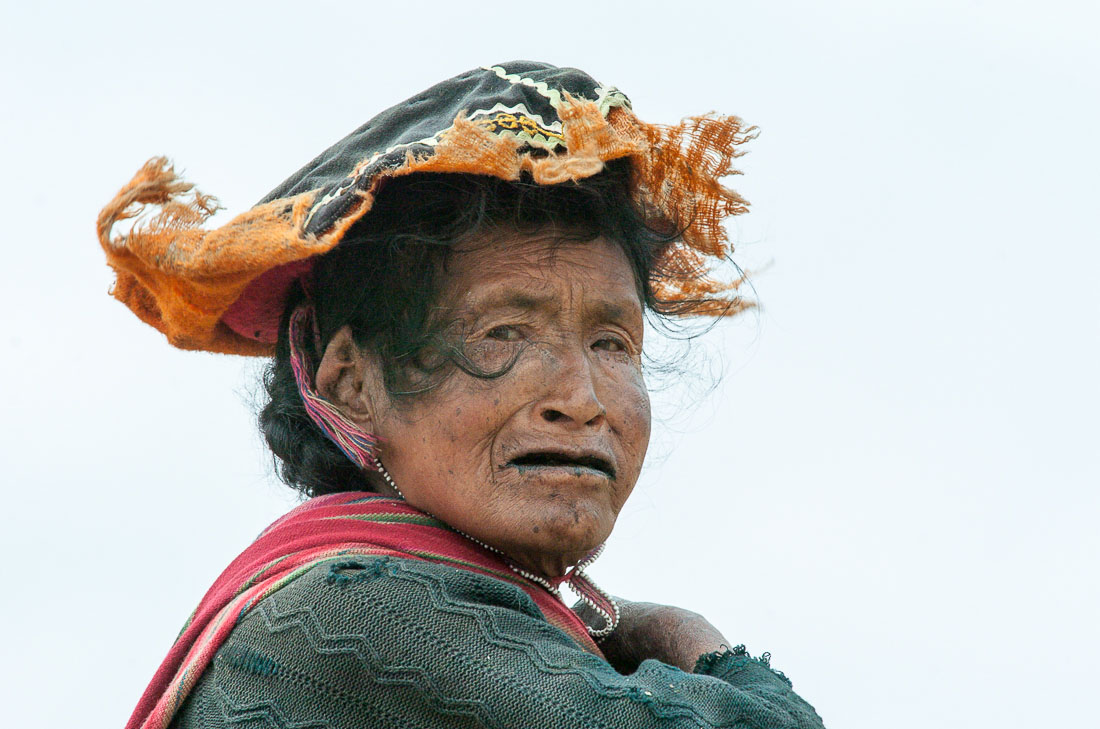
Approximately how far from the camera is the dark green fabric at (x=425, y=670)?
273cm

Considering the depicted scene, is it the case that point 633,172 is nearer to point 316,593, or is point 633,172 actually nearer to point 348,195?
point 348,195

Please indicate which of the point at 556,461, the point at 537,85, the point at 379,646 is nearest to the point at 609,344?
the point at 556,461

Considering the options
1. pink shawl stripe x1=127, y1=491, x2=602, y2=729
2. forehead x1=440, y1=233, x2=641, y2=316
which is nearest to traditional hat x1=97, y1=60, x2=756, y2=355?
forehead x1=440, y1=233, x2=641, y2=316

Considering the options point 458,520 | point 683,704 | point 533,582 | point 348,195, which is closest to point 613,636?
point 533,582

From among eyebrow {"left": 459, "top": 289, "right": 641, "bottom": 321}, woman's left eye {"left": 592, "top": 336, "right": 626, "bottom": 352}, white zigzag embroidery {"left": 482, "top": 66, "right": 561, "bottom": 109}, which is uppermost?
white zigzag embroidery {"left": 482, "top": 66, "right": 561, "bottom": 109}

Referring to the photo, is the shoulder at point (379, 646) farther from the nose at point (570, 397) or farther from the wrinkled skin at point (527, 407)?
the nose at point (570, 397)

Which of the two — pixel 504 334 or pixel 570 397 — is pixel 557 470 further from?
pixel 504 334

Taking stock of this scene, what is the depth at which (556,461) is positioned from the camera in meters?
3.33

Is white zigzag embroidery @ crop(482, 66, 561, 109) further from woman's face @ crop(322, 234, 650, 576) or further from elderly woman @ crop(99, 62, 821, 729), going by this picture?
woman's face @ crop(322, 234, 650, 576)

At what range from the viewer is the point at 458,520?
3.34 m

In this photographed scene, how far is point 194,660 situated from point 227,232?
3.18 ft

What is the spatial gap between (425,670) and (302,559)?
1.73 ft

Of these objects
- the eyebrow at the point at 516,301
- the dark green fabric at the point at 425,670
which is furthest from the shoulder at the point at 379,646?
the eyebrow at the point at 516,301

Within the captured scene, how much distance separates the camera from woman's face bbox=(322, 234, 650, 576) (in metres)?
3.29
